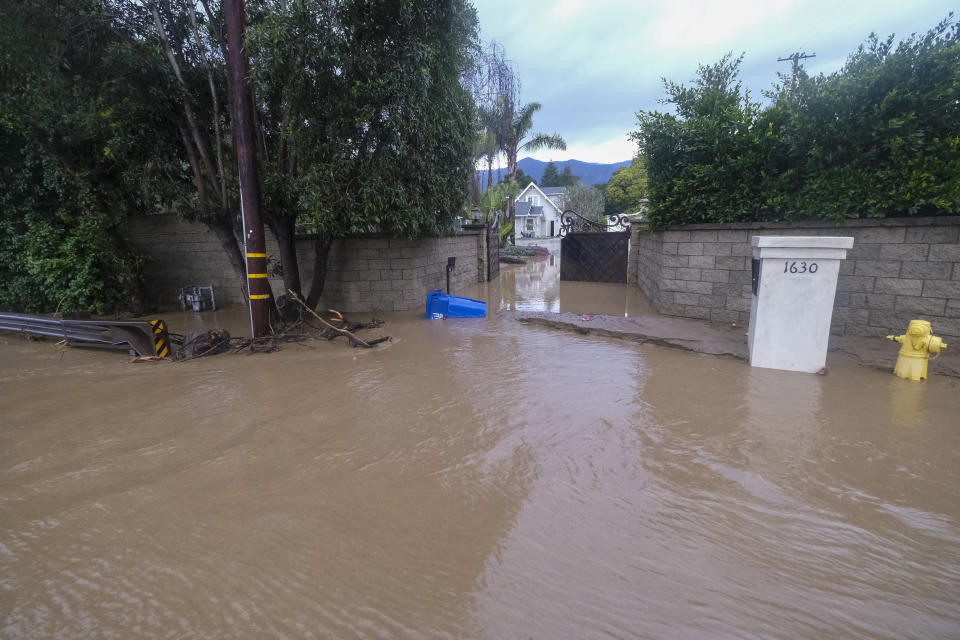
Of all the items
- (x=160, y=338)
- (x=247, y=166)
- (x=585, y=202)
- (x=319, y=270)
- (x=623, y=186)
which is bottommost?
(x=160, y=338)

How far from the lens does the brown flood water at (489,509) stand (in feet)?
6.28

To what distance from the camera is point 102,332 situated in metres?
6.41

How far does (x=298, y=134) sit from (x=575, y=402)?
6040mm

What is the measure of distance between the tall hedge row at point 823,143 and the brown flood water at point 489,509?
2668 mm

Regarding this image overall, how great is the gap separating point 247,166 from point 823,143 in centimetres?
835

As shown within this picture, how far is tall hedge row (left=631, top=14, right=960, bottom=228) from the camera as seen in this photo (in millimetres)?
5480

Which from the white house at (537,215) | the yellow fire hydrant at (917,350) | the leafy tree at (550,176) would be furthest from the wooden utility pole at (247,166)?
the leafy tree at (550,176)

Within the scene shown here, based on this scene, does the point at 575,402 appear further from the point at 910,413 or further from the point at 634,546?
the point at 910,413

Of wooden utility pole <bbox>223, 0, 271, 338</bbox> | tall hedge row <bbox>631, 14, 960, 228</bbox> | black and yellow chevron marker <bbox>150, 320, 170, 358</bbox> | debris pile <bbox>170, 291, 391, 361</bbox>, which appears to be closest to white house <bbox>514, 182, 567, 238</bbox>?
tall hedge row <bbox>631, 14, 960, 228</bbox>

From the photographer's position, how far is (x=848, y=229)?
20.1 ft

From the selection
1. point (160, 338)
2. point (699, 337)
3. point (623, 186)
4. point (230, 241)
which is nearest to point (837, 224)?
point (699, 337)

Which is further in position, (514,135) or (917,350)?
(514,135)

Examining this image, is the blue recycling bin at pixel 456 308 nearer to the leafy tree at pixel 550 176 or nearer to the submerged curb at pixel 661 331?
the submerged curb at pixel 661 331

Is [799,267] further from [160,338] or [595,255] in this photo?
[595,255]
